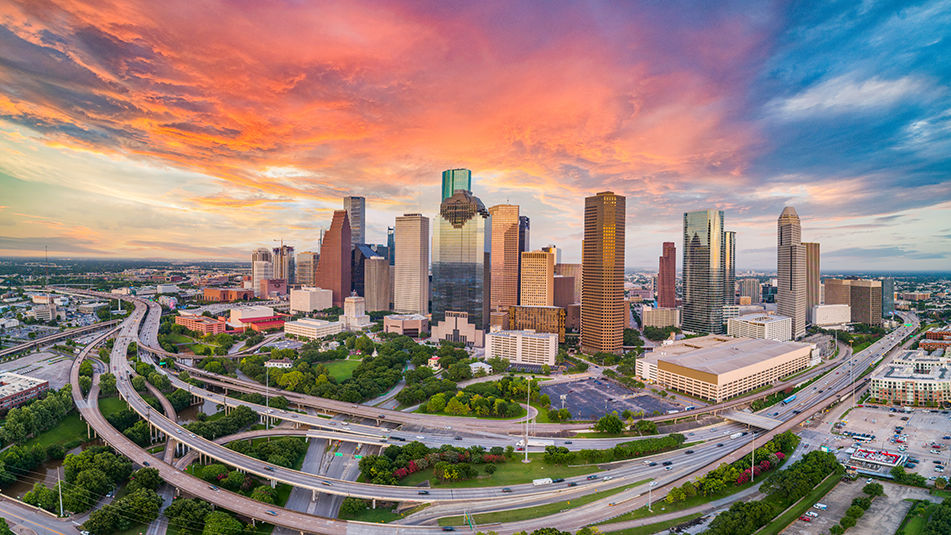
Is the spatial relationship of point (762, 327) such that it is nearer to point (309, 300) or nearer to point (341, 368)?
point (341, 368)

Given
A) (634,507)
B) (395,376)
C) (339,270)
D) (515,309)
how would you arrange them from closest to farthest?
1. (634,507)
2. (395,376)
3. (515,309)
4. (339,270)

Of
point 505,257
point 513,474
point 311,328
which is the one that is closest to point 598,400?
point 513,474

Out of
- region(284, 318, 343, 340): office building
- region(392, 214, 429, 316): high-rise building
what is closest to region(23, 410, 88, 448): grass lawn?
→ region(284, 318, 343, 340): office building

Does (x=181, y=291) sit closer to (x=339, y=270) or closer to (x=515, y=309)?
(x=339, y=270)

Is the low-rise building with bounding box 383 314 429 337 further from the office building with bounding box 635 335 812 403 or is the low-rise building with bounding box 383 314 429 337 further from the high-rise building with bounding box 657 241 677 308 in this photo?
the high-rise building with bounding box 657 241 677 308

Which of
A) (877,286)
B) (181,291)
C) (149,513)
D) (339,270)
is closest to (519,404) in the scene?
(149,513)
